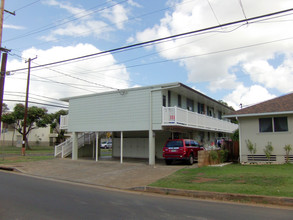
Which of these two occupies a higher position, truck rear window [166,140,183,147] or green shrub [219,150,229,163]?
truck rear window [166,140,183,147]

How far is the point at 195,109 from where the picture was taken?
996 inches

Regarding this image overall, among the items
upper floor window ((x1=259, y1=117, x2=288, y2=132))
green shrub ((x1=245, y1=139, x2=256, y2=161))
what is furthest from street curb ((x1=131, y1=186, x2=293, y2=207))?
upper floor window ((x1=259, y1=117, x2=288, y2=132))

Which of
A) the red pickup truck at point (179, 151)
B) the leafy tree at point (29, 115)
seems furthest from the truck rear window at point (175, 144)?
the leafy tree at point (29, 115)

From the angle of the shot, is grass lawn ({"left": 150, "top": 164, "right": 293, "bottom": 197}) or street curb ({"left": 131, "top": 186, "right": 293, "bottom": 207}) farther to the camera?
grass lawn ({"left": 150, "top": 164, "right": 293, "bottom": 197})

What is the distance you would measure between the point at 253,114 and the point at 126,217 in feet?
40.4

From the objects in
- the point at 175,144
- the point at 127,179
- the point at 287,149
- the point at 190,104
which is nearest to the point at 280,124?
the point at 287,149

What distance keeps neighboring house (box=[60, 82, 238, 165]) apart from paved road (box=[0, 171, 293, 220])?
957 cm

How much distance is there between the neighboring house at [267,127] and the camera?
15359 millimetres

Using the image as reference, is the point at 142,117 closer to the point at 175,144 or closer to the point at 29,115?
the point at 175,144

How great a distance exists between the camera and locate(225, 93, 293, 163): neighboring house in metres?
15.4

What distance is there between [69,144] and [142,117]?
9.66m

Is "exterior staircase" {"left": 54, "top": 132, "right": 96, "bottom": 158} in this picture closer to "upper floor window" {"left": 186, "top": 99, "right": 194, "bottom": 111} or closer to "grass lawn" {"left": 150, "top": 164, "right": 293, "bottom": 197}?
"upper floor window" {"left": 186, "top": 99, "right": 194, "bottom": 111}

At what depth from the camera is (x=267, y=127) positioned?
Answer: 1609 cm

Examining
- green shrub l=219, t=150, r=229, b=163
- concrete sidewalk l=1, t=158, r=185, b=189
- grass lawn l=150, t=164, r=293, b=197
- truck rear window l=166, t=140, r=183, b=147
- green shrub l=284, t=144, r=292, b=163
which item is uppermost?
truck rear window l=166, t=140, r=183, b=147
